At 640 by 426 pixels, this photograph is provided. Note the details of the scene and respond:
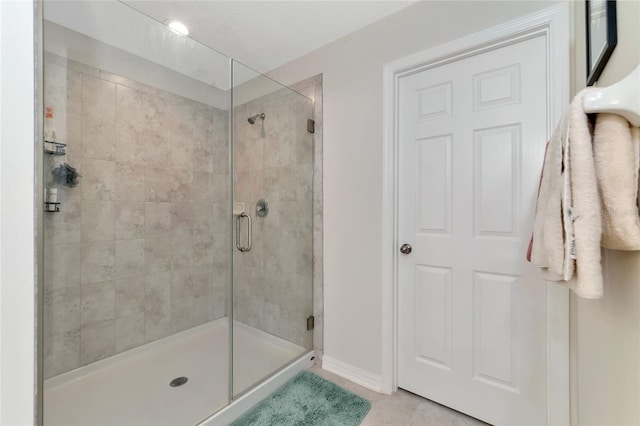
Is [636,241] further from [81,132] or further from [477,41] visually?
[81,132]

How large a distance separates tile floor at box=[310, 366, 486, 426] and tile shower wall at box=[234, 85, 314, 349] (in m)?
0.68

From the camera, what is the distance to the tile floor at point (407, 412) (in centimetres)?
144

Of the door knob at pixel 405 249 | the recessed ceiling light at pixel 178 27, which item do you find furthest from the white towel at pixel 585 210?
the recessed ceiling light at pixel 178 27

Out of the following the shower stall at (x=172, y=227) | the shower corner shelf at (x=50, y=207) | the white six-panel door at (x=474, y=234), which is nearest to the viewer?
the shower corner shelf at (x=50, y=207)

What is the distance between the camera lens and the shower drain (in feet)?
5.83

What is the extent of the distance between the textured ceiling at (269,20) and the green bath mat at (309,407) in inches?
→ 95.8

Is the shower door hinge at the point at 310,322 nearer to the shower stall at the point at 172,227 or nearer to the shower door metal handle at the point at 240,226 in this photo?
the shower stall at the point at 172,227

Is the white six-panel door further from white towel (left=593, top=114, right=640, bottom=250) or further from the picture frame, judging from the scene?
white towel (left=593, top=114, right=640, bottom=250)

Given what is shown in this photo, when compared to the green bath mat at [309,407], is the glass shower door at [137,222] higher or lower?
higher

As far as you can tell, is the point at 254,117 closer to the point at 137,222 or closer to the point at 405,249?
the point at 137,222

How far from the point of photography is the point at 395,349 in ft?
5.57

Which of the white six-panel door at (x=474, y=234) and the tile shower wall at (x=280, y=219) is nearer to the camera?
the white six-panel door at (x=474, y=234)

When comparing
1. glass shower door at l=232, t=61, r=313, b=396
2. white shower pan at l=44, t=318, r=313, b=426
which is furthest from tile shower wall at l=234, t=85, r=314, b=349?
white shower pan at l=44, t=318, r=313, b=426

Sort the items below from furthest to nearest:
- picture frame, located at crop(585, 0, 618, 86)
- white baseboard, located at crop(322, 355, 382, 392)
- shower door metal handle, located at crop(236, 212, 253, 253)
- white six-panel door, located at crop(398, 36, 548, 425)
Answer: shower door metal handle, located at crop(236, 212, 253, 253) → white baseboard, located at crop(322, 355, 382, 392) → white six-panel door, located at crop(398, 36, 548, 425) → picture frame, located at crop(585, 0, 618, 86)
